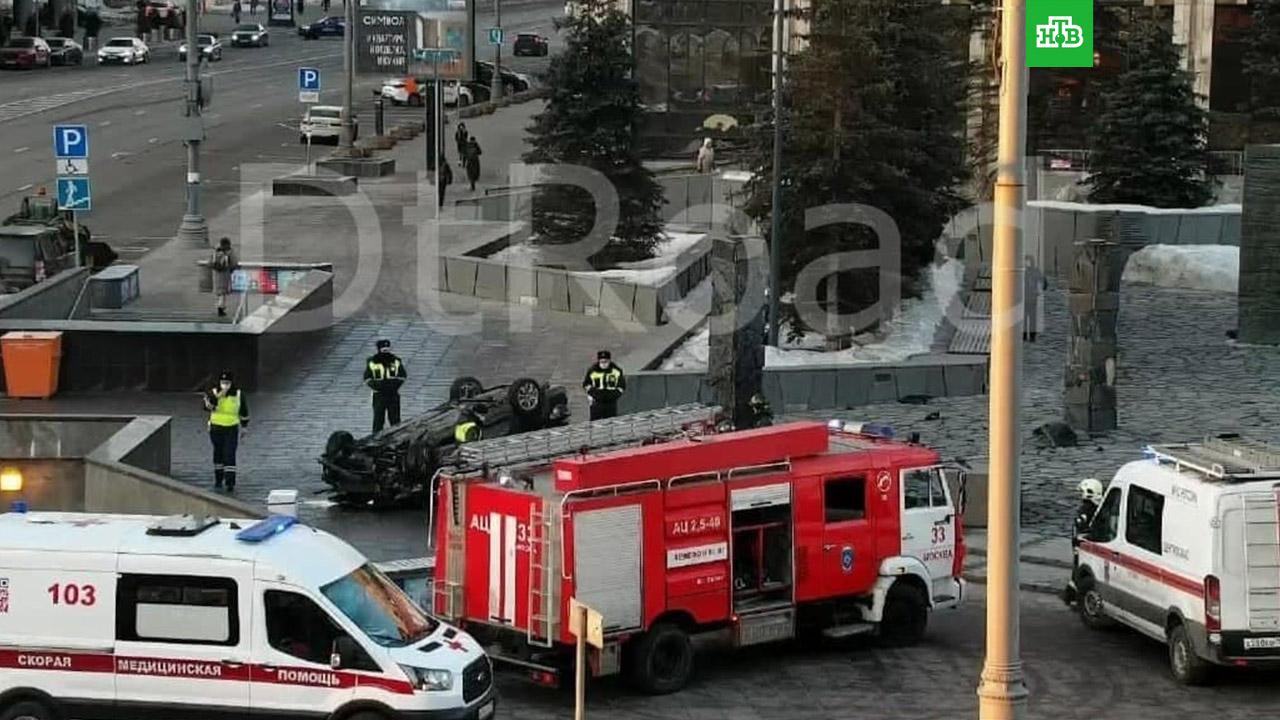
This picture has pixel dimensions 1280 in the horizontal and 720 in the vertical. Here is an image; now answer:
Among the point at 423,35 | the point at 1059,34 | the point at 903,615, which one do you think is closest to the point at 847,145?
the point at 903,615

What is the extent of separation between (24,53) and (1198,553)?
236ft

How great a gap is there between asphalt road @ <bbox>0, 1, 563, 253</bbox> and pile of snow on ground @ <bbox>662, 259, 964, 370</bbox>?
14838mm

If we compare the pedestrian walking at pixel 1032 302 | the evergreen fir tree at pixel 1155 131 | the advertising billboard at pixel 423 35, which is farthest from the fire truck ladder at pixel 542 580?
the advertising billboard at pixel 423 35

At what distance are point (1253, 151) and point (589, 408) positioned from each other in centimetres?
1192

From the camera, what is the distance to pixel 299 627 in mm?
15961

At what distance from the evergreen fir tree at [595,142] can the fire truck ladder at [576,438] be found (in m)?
20.3

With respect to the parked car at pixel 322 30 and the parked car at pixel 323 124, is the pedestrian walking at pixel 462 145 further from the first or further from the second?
the parked car at pixel 322 30

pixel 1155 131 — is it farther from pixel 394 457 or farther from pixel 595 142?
pixel 394 457

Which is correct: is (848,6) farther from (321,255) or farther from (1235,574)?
(1235,574)

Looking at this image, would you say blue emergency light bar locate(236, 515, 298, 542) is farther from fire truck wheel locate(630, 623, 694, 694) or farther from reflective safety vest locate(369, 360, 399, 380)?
reflective safety vest locate(369, 360, 399, 380)

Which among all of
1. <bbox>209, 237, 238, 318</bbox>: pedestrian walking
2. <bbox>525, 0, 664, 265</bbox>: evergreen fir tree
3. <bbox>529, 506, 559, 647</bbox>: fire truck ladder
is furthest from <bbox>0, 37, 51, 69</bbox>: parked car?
<bbox>529, 506, 559, 647</bbox>: fire truck ladder

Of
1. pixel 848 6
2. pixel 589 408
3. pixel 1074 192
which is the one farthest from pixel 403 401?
pixel 1074 192

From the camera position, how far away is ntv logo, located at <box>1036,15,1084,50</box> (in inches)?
420

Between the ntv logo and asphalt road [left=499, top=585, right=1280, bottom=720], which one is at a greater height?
the ntv logo
